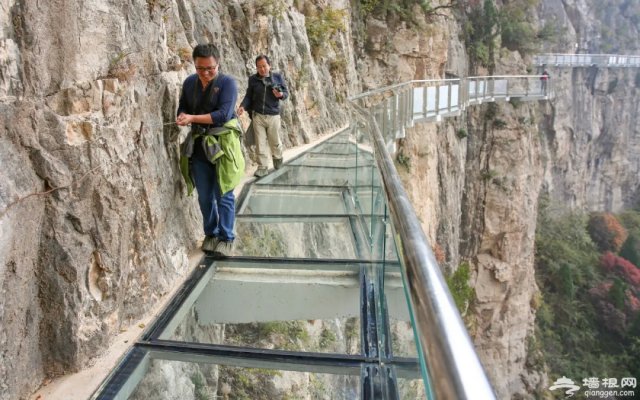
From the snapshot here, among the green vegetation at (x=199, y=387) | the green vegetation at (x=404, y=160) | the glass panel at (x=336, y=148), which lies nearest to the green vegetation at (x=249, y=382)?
the green vegetation at (x=199, y=387)

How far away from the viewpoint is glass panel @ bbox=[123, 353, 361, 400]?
271 cm

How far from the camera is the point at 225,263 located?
4.10m

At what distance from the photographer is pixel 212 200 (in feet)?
13.9

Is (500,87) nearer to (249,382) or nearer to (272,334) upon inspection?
(272,334)

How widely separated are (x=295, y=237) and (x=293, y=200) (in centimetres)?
112

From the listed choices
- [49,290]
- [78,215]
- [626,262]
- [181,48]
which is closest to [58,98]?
[78,215]

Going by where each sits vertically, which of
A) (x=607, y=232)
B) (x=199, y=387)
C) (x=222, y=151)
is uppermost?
(x=222, y=151)

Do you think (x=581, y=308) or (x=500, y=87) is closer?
(x=500, y=87)

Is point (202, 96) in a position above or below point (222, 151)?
above

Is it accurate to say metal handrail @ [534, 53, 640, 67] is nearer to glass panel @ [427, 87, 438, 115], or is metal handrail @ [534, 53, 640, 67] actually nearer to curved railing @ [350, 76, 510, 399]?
glass panel @ [427, 87, 438, 115]

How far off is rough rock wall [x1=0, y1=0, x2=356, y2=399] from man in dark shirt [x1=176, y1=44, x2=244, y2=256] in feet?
0.69

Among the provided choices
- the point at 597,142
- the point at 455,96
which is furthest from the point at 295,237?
the point at 597,142

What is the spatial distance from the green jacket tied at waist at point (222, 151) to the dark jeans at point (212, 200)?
0.32 feet

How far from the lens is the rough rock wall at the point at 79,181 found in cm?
248
